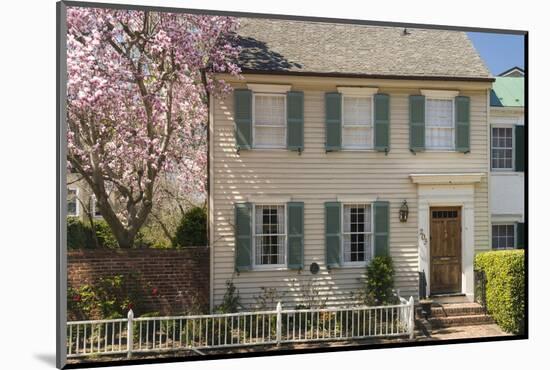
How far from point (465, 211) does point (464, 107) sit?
1613 mm

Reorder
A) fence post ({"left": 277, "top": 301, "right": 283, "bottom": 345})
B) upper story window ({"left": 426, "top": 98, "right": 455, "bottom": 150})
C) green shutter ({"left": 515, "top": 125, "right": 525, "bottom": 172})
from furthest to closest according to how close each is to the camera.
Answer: green shutter ({"left": 515, "top": 125, "right": 525, "bottom": 172}) → upper story window ({"left": 426, "top": 98, "right": 455, "bottom": 150}) → fence post ({"left": 277, "top": 301, "right": 283, "bottom": 345})

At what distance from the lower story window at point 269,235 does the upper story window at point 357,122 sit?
1.47 m

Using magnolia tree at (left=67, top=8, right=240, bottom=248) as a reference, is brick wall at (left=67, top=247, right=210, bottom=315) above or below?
below

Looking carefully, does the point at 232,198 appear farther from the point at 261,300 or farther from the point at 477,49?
the point at 477,49

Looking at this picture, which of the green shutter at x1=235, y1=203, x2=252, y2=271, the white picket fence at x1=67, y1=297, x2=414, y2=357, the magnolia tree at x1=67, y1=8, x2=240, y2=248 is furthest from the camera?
the green shutter at x1=235, y1=203, x2=252, y2=271

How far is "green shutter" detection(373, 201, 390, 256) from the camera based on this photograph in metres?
9.18

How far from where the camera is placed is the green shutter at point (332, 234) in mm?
9031

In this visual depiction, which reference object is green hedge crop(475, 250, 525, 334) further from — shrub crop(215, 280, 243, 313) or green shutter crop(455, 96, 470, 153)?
shrub crop(215, 280, 243, 313)

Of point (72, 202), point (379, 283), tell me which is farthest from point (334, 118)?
point (72, 202)

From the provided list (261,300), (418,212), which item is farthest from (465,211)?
(261,300)

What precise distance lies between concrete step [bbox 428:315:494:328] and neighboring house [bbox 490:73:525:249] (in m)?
1.11

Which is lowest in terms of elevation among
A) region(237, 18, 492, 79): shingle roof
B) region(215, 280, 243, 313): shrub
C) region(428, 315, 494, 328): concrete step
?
region(428, 315, 494, 328): concrete step

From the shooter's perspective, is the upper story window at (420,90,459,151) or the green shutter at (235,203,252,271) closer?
the green shutter at (235,203,252,271)

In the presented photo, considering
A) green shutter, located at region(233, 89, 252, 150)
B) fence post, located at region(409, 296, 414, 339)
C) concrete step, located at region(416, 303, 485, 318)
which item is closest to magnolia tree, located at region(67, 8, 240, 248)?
green shutter, located at region(233, 89, 252, 150)
